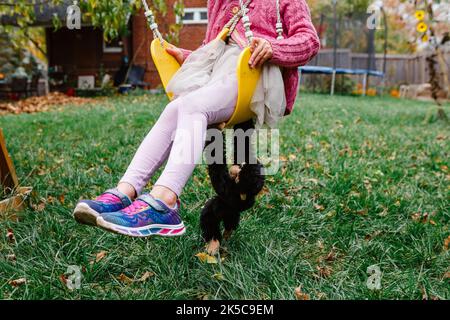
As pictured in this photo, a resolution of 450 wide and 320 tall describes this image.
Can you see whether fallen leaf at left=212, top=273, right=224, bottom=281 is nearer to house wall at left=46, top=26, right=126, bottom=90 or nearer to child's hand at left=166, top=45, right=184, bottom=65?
child's hand at left=166, top=45, right=184, bottom=65

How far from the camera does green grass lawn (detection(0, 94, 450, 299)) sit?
7.30 feet

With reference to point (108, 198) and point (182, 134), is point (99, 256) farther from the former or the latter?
point (182, 134)

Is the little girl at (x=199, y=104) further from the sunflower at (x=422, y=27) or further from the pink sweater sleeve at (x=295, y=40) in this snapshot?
the sunflower at (x=422, y=27)

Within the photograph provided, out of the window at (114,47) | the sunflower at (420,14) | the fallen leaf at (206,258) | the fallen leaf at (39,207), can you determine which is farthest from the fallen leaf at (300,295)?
the window at (114,47)

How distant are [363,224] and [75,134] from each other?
14.3ft

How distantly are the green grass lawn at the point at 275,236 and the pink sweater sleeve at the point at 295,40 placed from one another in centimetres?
97

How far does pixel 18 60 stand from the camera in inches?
730

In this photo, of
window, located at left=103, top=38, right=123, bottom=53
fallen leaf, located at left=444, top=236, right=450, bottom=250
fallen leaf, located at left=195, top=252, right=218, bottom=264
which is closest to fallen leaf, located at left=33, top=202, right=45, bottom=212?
fallen leaf, located at left=195, top=252, right=218, bottom=264

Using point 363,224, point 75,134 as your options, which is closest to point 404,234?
point 363,224

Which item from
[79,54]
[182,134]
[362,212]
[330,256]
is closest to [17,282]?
[182,134]

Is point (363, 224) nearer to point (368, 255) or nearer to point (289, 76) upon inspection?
point (368, 255)

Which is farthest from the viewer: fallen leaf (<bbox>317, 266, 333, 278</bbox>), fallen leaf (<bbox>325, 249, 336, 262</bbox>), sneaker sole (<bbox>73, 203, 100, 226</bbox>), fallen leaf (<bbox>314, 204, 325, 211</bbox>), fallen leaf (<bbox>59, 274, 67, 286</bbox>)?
fallen leaf (<bbox>314, 204, 325, 211</bbox>)
